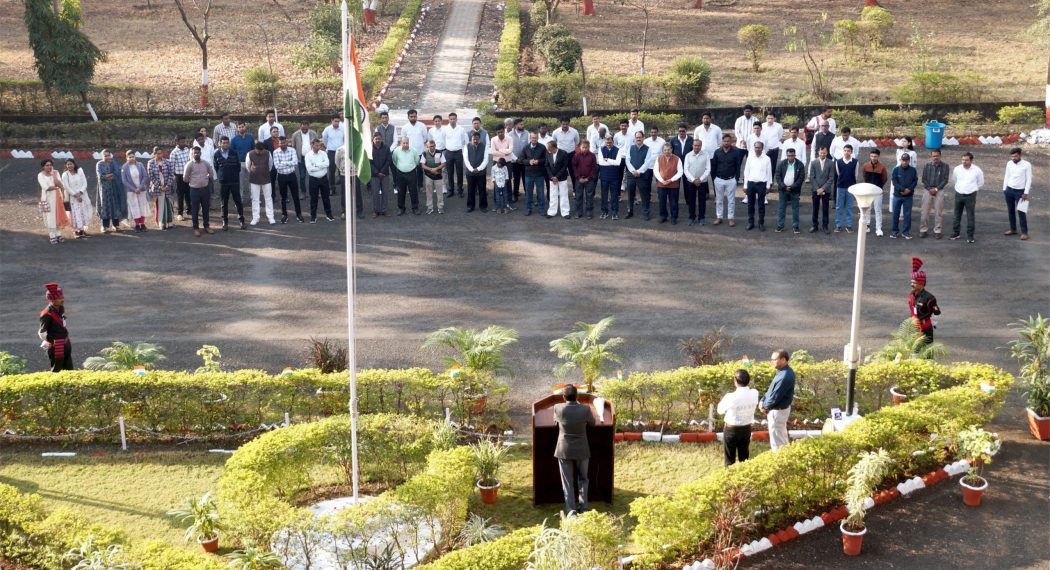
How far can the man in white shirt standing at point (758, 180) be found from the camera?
65.1 ft

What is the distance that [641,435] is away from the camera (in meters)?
13.4

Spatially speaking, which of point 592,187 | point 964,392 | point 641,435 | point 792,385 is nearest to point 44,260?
point 592,187

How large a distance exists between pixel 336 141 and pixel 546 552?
45.6 feet

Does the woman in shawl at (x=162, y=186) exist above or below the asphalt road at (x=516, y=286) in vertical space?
above

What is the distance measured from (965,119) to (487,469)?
18.3m

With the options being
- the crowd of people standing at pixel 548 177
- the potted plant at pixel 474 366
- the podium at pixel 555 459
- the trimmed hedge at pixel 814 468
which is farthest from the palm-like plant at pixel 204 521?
the crowd of people standing at pixel 548 177

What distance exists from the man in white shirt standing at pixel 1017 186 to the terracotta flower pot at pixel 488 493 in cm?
1153

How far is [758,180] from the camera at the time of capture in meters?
19.8


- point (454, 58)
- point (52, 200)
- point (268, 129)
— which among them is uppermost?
point (454, 58)

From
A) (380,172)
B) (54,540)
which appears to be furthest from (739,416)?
(380,172)

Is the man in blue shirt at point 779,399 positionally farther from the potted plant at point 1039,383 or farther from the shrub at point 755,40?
the shrub at point 755,40

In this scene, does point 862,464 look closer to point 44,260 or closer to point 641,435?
point 641,435

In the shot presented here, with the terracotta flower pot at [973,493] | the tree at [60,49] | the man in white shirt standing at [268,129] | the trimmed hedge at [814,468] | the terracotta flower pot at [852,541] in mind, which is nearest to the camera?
the trimmed hedge at [814,468]

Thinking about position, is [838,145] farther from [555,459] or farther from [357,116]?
[357,116]
